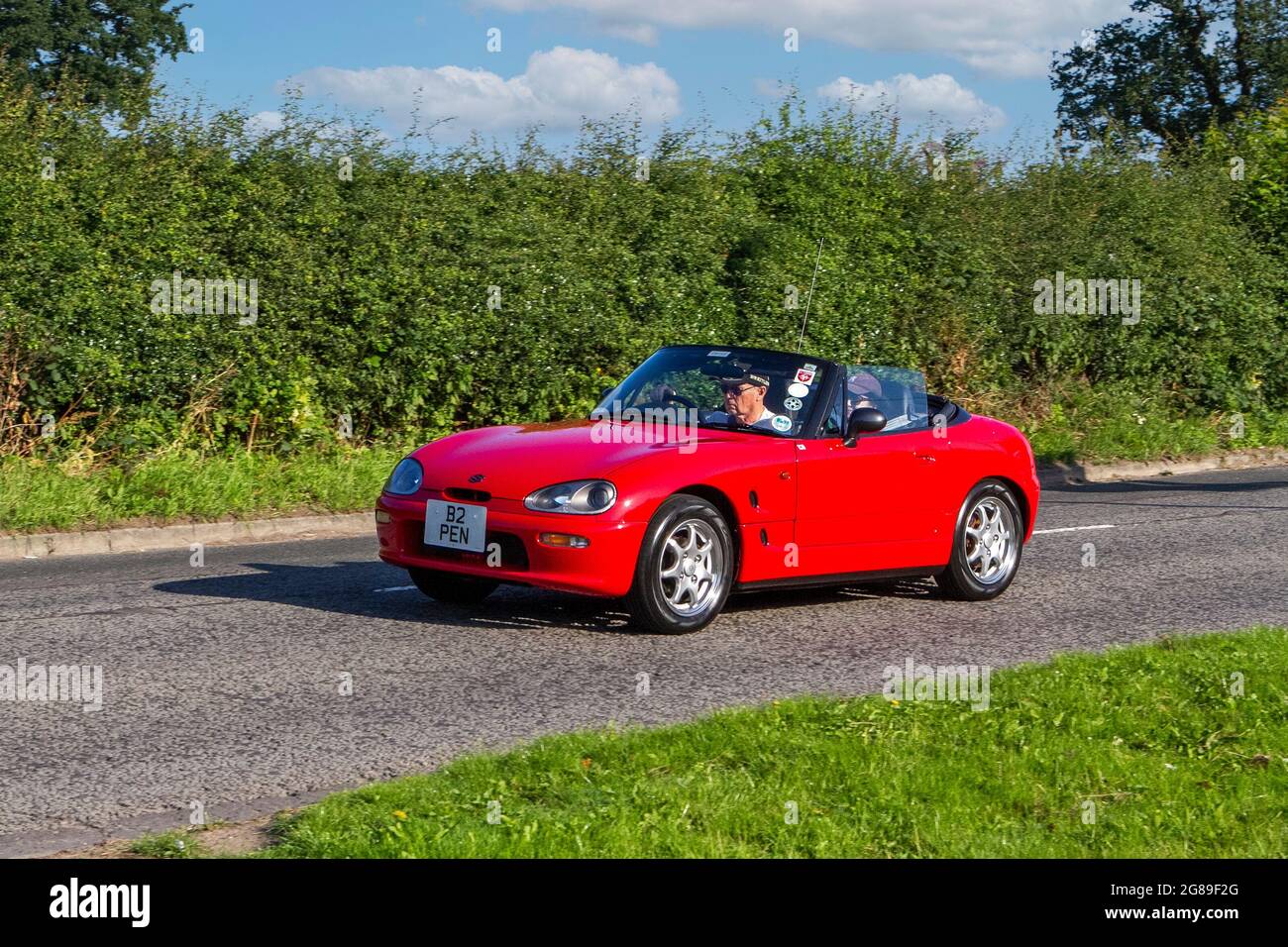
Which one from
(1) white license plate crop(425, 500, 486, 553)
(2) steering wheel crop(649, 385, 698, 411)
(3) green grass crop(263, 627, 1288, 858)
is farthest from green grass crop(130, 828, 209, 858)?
(2) steering wheel crop(649, 385, 698, 411)

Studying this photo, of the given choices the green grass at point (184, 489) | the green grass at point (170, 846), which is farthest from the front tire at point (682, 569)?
the green grass at point (184, 489)

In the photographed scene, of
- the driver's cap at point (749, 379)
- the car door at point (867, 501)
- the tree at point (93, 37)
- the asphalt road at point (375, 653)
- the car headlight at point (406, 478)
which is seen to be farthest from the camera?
the tree at point (93, 37)

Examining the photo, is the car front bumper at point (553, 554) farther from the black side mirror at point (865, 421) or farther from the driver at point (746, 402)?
the black side mirror at point (865, 421)

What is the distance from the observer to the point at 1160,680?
7.38 m

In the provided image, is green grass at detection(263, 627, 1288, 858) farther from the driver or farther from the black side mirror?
the driver

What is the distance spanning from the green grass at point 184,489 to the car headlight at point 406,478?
4476mm

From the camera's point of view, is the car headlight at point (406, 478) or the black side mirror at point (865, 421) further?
the black side mirror at point (865, 421)

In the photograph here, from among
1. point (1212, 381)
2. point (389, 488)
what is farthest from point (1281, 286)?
point (389, 488)

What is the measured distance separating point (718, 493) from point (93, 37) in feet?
125

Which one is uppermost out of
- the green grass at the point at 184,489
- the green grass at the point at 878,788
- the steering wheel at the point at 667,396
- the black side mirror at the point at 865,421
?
the steering wheel at the point at 667,396

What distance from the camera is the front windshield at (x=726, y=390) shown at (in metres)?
9.68

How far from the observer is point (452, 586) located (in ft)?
32.0

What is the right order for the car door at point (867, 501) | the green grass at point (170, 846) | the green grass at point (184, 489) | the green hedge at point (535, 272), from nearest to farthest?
1. the green grass at point (170, 846)
2. the car door at point (867, 501)
3. the green grass at point (184, 489)
4. the green hedge at point (535, 272)
